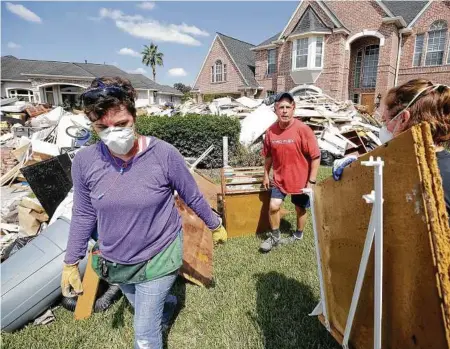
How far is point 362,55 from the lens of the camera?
21.6m

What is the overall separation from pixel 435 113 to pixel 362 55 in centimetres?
2403

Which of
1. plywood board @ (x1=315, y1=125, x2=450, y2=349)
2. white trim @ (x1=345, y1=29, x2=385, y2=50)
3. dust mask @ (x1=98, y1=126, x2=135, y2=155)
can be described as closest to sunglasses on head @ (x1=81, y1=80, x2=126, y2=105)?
dust mask @ (x1=98, y1=126, x2=135, y2=155)

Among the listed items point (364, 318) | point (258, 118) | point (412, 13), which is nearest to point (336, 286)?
point (364, 318)

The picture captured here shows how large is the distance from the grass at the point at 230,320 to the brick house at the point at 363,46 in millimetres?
20247

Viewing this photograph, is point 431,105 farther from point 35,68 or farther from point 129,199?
point 35,68

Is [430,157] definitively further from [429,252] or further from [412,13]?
[412,13]

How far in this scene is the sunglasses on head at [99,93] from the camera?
1662 mm

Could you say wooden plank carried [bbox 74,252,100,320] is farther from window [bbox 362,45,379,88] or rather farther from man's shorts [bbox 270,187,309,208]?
window [bbox 362,45,379,88]

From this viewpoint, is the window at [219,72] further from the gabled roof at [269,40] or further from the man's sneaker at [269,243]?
the man's sneaker at [269,243]

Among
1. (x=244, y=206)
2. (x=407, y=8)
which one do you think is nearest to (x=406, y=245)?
(x=244, y=206)

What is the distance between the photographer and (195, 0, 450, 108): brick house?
62.7ft

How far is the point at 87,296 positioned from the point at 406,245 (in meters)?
2.75

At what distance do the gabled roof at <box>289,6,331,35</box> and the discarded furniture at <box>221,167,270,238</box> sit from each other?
66.8ft

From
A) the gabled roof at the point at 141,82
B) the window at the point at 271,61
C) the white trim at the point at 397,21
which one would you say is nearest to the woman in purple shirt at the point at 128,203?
the white trim at the point at 397,21
